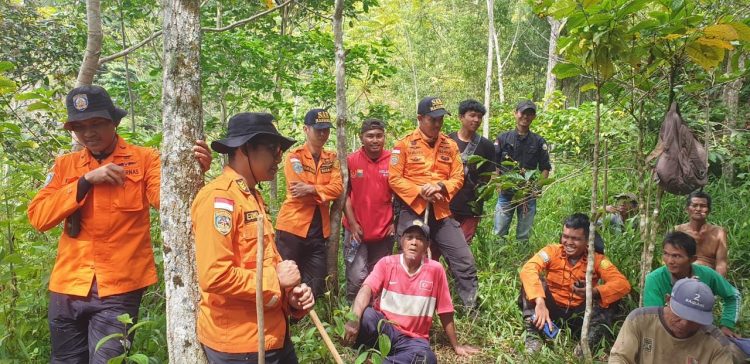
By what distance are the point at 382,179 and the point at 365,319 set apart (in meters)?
1.40

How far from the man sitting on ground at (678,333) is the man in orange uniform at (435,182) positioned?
143cm

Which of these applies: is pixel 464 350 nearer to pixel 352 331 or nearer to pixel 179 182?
pixel 352 331

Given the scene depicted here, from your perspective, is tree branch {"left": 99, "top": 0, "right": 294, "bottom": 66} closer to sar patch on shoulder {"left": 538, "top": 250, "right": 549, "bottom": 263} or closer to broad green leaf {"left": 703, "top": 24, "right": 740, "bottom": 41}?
broad green leaf {"left": 703, "top": 24, "right": 740, "bottom": 41}

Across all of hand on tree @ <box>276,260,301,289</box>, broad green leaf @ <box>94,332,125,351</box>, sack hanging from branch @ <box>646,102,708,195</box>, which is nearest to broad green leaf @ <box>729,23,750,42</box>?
sack hanging from branch @ <box>646,102,708,195</box>

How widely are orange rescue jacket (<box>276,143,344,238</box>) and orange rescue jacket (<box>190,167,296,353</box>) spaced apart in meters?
2.02

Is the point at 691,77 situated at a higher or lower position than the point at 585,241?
higher

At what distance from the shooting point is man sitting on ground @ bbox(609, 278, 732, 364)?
113 inches

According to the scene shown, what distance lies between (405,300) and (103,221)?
212 centimetres

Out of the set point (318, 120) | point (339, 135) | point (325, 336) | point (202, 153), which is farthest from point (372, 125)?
point (325, 336)

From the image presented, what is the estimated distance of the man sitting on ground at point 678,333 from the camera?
2.88m

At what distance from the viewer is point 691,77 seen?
348 centimetres

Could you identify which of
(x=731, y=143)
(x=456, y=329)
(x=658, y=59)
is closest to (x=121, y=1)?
(x=456, y=329)

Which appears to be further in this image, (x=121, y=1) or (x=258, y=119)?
(x=121, y=1)

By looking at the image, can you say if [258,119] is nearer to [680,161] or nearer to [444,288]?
[444,288]
